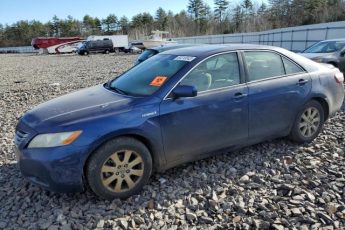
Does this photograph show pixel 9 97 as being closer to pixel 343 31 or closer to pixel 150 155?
pixel 150 155

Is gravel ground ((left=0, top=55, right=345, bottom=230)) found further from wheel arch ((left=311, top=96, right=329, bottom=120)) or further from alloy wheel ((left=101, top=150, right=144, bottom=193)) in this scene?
wheel arch ((left=311, top=96, right=329, bottom=120))

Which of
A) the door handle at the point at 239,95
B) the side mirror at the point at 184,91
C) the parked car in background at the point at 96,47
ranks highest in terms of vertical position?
the side mirror at the point at 184,91

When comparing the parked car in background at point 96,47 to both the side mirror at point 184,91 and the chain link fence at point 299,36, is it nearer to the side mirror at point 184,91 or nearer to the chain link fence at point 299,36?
the chain link fence at point 299,36

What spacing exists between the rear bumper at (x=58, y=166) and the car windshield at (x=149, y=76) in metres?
1.06

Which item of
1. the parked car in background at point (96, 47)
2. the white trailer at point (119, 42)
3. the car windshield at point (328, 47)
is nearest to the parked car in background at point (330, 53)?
the car windshield at point (328, 47)

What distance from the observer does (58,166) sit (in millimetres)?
3234

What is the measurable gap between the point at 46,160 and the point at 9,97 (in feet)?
25.6

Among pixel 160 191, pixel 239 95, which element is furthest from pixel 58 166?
pixel 239 95

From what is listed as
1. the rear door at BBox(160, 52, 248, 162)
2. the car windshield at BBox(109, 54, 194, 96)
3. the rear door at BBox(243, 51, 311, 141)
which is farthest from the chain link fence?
the car windshield at BBox(109, 54, 194, 96)

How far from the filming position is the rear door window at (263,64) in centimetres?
432

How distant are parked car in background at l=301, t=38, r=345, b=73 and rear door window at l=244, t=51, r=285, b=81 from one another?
270 inches

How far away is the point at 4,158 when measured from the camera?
4.96 meters

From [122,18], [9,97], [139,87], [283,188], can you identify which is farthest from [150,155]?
[122,18]

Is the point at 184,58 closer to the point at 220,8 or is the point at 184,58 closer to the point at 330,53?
the point at 330,53
